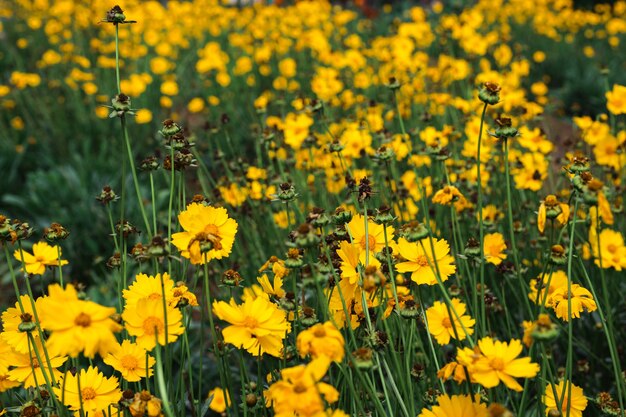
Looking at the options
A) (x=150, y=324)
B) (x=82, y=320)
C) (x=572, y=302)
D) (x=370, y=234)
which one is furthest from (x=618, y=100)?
(x=82, y=320)

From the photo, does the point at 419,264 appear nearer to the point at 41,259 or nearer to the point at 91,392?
the point at 91,392

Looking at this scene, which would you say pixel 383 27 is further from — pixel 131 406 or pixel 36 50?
pixel 131 406

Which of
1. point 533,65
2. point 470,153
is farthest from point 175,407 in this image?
point 533,65

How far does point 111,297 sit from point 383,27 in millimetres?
5834

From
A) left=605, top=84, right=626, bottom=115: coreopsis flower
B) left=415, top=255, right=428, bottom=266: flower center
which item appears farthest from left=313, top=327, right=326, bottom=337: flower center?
left=605, top=84, right=626, bottom=115: coreopsis flower

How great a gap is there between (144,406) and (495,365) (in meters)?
→ 0.55

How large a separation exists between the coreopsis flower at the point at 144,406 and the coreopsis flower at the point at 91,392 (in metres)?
0.19

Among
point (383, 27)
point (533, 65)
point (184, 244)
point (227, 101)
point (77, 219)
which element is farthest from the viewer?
point (383, 27)

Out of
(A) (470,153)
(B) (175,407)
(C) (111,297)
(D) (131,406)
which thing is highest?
(A) (470,153)

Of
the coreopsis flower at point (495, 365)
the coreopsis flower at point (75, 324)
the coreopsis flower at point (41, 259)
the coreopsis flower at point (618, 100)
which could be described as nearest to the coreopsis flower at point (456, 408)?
the coreopsis flower at point (495, 365)

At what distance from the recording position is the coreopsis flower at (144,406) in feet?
3.17

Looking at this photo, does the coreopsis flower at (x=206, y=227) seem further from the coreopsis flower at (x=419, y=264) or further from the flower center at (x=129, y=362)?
the coreopsis flower at (x=419, y=264)

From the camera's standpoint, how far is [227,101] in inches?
174

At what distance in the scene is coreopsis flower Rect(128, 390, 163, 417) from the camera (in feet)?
3.17
